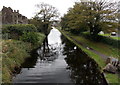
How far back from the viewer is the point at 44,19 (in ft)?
172

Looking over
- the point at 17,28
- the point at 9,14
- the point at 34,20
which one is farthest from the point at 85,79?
the point at 34,20

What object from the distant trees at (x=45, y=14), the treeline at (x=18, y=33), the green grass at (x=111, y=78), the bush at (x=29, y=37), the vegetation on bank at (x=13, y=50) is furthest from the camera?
the distant trees at (x=45, y=14)

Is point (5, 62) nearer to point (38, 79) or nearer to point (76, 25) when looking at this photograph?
point (38, 79)

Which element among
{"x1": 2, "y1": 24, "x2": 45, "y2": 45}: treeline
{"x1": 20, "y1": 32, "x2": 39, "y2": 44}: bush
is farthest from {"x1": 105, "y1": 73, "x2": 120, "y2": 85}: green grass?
{"x1": 2, "y1": 24, "x2": 45, "y2": 45}: treeline

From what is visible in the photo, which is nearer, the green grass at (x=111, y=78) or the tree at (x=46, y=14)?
the green grass at (x=111, y=78)

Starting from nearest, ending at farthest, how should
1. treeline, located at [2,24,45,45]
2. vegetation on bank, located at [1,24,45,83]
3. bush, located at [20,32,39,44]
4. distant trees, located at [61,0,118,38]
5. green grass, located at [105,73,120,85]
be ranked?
1. green grass, located at [105,73,120,85]
2. vegetation on bank, located at [1,24,45,83]
3. bush, located at [20,32,39,44]
4. treeline, located at [2,24,45,45]
5. distant trees, located at [61,0,118,38]

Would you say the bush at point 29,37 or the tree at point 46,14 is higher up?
the tree at point 46,14

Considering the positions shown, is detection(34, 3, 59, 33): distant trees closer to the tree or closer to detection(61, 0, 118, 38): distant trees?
the tree

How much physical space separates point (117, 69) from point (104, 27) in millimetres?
14576

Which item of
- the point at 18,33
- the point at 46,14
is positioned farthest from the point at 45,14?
the point at 18,33

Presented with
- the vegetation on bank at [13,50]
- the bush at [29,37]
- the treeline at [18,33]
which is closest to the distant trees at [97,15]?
the treeline at [18,33]

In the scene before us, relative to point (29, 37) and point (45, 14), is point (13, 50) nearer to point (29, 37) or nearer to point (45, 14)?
point (29, 37)

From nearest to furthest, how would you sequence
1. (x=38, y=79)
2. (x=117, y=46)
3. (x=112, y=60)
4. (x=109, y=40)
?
(x=38, y=79) < (x=112, y=60) < (x=117, y=46) < (x=109, y=40)

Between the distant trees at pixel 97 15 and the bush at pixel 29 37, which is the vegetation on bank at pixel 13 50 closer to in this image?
the bush at pixel 29 37
